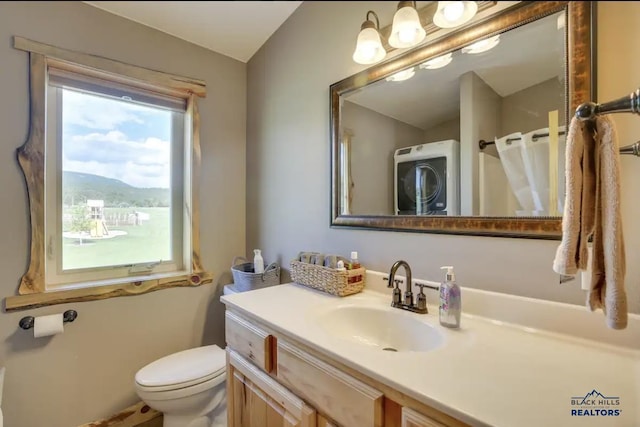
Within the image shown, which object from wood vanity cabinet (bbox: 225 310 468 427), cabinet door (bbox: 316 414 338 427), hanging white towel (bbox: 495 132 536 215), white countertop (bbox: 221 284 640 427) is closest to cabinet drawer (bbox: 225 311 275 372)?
wood vanity cabinet (bbox: 225 310 468 427)

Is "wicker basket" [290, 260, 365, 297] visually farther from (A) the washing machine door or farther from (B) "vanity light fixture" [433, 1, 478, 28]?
(B) "vanity light fixture" [433, 1, 478, 28]

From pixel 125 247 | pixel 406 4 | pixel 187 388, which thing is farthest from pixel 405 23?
pixel 187 388

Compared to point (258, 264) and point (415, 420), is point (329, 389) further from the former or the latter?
point (258, 264)

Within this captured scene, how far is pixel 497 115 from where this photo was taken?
2.64 ft

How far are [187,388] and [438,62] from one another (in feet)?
5.49

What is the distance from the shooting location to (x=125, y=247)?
0.96 m

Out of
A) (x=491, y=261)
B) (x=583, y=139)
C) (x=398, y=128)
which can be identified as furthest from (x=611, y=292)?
(x=398, y=128)

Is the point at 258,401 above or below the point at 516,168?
below

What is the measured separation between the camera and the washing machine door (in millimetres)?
949

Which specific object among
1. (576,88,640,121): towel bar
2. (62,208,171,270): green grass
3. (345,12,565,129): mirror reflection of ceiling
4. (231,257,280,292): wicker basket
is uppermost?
(345,12,565,129): mirror reflection of ceiling

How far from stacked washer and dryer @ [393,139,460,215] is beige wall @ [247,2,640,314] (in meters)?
0.11

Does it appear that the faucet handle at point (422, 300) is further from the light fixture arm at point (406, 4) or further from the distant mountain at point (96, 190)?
the distant mountain at point (96, 190)

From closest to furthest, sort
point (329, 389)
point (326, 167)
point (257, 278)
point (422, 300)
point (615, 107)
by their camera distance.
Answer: point (615, 107)
point (329, 389)
point (422, 300)
point (326, 167)
point (257, 278)

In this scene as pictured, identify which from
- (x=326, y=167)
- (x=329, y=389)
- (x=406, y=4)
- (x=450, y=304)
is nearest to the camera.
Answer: (x=406, y=4)
